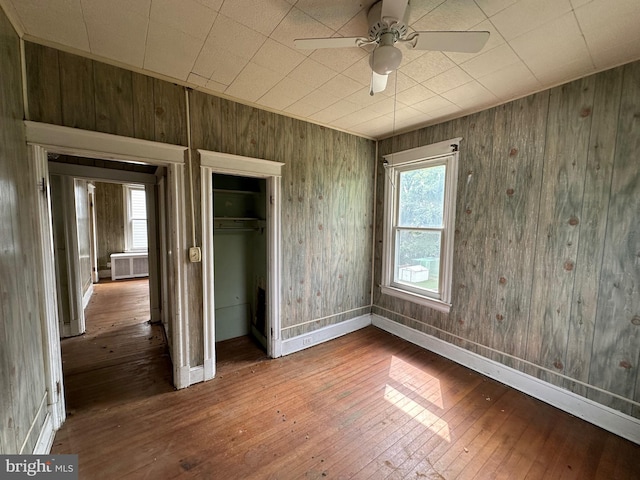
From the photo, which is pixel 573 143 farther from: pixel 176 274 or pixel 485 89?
pixel 176 274

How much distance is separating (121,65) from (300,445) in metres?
3.05

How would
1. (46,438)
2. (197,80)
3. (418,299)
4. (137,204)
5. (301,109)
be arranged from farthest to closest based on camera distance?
1. (137,204)
2. (418,299)
3. (301,109)
4. (197,80)
5. (46,438)

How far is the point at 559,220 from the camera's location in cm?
218

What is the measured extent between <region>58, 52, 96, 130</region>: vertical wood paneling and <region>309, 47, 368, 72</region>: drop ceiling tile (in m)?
1.61

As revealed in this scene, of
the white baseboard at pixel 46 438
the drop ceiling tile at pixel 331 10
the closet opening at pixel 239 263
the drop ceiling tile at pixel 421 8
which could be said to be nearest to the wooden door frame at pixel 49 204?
the white baseboard at pixel 46 438

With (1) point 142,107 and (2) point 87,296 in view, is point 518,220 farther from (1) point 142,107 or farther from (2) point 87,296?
(2) point 87,296

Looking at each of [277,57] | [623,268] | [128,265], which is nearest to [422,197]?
[623,268]

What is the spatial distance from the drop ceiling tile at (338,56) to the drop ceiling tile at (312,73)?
2.1 inches

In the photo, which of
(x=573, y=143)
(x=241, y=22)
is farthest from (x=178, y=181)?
(x=573, y=143)

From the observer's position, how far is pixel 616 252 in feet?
6.32

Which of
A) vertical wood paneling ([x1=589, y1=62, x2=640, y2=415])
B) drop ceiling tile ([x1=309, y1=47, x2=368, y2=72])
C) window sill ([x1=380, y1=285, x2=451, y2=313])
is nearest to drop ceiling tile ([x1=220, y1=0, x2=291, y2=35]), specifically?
drop ceiling tile ([x1=309, y1=47, x2=368, y2=72])

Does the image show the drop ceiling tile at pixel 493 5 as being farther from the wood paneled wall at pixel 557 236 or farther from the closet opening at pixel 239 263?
the closet opening at pixel 239 263

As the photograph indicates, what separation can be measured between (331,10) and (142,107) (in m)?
1.62

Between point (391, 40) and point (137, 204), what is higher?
point (391, 40)
